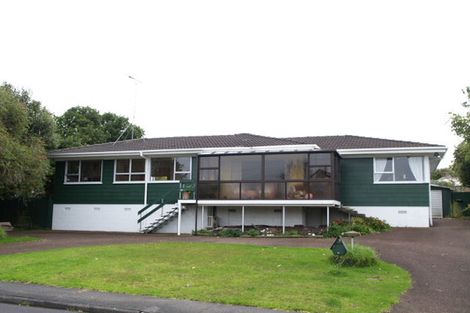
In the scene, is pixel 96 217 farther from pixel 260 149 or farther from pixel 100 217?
pixel 260 149

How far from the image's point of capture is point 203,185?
22.2 metres

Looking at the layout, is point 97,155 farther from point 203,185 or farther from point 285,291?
point 285,291

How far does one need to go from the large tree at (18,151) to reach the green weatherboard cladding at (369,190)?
47.6ft

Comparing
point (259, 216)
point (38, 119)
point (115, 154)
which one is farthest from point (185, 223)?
point (38, 119)

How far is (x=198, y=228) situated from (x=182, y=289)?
1394 cm

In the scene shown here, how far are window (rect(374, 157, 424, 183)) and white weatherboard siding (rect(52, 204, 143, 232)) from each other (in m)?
12.2


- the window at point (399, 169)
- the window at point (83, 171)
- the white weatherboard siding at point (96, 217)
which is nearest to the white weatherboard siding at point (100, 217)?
the white weatherboard siding at point (96, 217)

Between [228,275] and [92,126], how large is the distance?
42.4 metres

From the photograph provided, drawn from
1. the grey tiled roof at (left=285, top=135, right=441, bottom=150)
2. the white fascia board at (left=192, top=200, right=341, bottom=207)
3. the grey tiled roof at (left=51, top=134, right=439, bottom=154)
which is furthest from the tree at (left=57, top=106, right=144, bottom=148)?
the white fascia board at (left=192, top=200, right=341, bottom=207)

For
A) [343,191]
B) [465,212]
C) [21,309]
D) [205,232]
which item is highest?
[343,191]

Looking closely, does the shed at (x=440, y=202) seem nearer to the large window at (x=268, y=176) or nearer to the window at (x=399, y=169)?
the window at (x=399, y=169)

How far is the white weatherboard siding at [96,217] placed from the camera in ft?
82.4

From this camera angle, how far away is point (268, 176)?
21312 mm

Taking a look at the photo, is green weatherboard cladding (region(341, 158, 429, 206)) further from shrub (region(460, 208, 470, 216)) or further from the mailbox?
the mailbox
